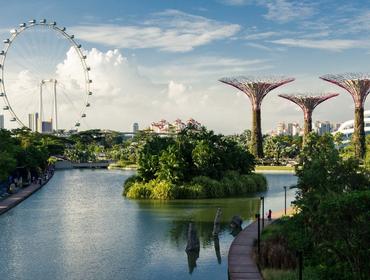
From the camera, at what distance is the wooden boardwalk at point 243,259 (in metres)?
23.0

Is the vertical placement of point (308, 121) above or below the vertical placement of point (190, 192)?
above

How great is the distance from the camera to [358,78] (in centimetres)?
10119

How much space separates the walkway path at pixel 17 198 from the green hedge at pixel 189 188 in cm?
1017

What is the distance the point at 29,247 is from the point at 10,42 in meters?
69.8

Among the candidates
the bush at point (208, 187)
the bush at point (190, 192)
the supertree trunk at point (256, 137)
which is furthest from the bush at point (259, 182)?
the supertree trunk at point (256, 137)

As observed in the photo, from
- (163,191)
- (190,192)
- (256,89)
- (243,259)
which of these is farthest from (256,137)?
(243,259)

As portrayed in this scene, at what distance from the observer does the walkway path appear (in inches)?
1807

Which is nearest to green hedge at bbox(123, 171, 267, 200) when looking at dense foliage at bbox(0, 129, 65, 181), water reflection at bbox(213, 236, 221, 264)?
dense foliage at bbox(0, 129, 65, 181)

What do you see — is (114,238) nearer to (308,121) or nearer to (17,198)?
(17,198)

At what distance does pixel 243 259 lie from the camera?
25766 mm

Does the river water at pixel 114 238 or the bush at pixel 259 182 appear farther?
the bush at pixel 259 182

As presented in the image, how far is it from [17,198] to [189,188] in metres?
16.0

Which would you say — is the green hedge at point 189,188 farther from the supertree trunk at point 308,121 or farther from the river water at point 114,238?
the supertree trunk at point 308,121

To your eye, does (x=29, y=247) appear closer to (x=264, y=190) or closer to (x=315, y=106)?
(x=264, y=190)
